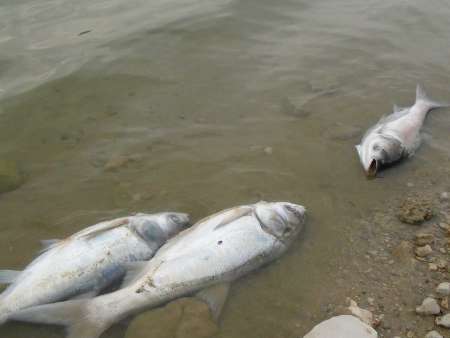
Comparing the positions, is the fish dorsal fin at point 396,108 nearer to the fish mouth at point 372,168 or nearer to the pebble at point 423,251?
the fish mouth at point 372,168

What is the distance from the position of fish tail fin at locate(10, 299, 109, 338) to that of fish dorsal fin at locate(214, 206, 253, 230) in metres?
1.47

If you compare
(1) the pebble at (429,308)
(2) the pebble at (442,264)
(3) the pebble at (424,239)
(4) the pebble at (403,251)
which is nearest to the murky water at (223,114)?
(4) the pebble at (403,251)

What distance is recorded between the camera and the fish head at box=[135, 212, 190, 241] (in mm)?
5027

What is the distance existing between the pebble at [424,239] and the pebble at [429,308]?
2.79 feet

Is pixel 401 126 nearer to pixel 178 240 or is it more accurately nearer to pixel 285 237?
pixel 285 237

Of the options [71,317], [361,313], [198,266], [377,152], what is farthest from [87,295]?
[377,152]

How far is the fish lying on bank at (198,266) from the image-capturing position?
422 cm

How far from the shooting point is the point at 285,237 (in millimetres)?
5141

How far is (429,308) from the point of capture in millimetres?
4238

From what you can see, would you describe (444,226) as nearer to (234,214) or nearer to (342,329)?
(342,329)

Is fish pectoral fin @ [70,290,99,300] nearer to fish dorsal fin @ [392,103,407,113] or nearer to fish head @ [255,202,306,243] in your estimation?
fish head @ [255,202,306,243]

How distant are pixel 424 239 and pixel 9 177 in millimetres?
5059

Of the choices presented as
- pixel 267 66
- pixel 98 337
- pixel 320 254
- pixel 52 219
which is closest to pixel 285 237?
pixel 320 254

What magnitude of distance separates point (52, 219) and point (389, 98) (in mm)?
5591
